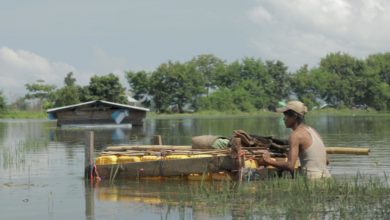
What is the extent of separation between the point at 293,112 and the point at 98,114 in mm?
42854

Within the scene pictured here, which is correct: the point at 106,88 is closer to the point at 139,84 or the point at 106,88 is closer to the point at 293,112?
the point at 139,84

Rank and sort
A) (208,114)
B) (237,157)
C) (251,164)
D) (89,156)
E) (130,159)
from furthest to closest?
(208,114)
(89,156)
(130,159)
(251,164)
(237,157)

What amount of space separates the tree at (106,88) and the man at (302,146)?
2641 inches

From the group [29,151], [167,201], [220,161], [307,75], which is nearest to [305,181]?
[167,201]

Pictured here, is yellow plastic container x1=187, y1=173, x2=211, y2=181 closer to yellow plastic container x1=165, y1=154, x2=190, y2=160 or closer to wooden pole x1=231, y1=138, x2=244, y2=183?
yellow plastic container x1=165, y1=154, x2=190, y2=160

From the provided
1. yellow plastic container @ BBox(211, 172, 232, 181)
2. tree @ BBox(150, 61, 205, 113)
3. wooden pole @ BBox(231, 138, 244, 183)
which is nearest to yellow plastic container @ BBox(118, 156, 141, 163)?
yellow plastic container @ BBox(211, 172, 232, 181)

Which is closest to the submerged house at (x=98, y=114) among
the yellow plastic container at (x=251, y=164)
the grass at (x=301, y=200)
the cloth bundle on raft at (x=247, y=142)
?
the cloth bundle on raft at (x=247, y=142)

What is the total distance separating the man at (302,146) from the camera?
10.1m

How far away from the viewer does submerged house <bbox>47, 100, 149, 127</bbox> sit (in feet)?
169

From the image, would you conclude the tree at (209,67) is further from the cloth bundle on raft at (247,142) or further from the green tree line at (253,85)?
the cloth bundle on raft at (247,142)

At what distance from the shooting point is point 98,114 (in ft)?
171

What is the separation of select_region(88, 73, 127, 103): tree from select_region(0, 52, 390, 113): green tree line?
627 inches

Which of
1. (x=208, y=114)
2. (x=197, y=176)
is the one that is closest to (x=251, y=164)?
(x=197, y=176)

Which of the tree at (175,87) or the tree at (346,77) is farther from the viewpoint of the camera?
the tree at (346,77)
